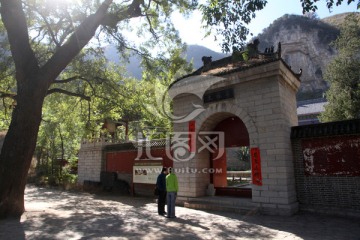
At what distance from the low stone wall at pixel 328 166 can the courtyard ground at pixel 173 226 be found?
1.90 feet

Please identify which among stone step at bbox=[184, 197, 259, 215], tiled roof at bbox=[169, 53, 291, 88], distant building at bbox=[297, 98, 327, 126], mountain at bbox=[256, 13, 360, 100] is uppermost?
mountain at bbox=[256, 13, 360, 100]

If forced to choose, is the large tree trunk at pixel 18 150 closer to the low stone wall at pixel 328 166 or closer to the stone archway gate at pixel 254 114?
the stone archway gate at pixel 254 114

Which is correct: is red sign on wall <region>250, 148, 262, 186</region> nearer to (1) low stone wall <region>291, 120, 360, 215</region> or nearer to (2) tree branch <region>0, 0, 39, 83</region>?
(1) low stone wall <region>291, 120, 360, 215</region>

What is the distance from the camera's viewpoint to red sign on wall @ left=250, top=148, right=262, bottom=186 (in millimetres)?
8543

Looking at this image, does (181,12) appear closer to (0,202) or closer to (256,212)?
(256,212)

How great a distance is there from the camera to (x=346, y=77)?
1767 cm

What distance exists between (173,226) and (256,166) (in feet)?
11.3

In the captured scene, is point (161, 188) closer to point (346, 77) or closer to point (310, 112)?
point (346, 77)

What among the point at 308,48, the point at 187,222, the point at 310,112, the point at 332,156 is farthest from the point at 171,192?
the point at 308,48

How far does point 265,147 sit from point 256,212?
2.03 meters

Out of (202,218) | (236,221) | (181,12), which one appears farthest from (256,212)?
(181,12)

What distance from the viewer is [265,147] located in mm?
8547

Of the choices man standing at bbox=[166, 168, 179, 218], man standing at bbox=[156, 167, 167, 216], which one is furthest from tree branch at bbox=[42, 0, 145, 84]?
man standing at bbox=[166, 168, 179, 218]

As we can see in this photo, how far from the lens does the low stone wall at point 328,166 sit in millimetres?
7570
